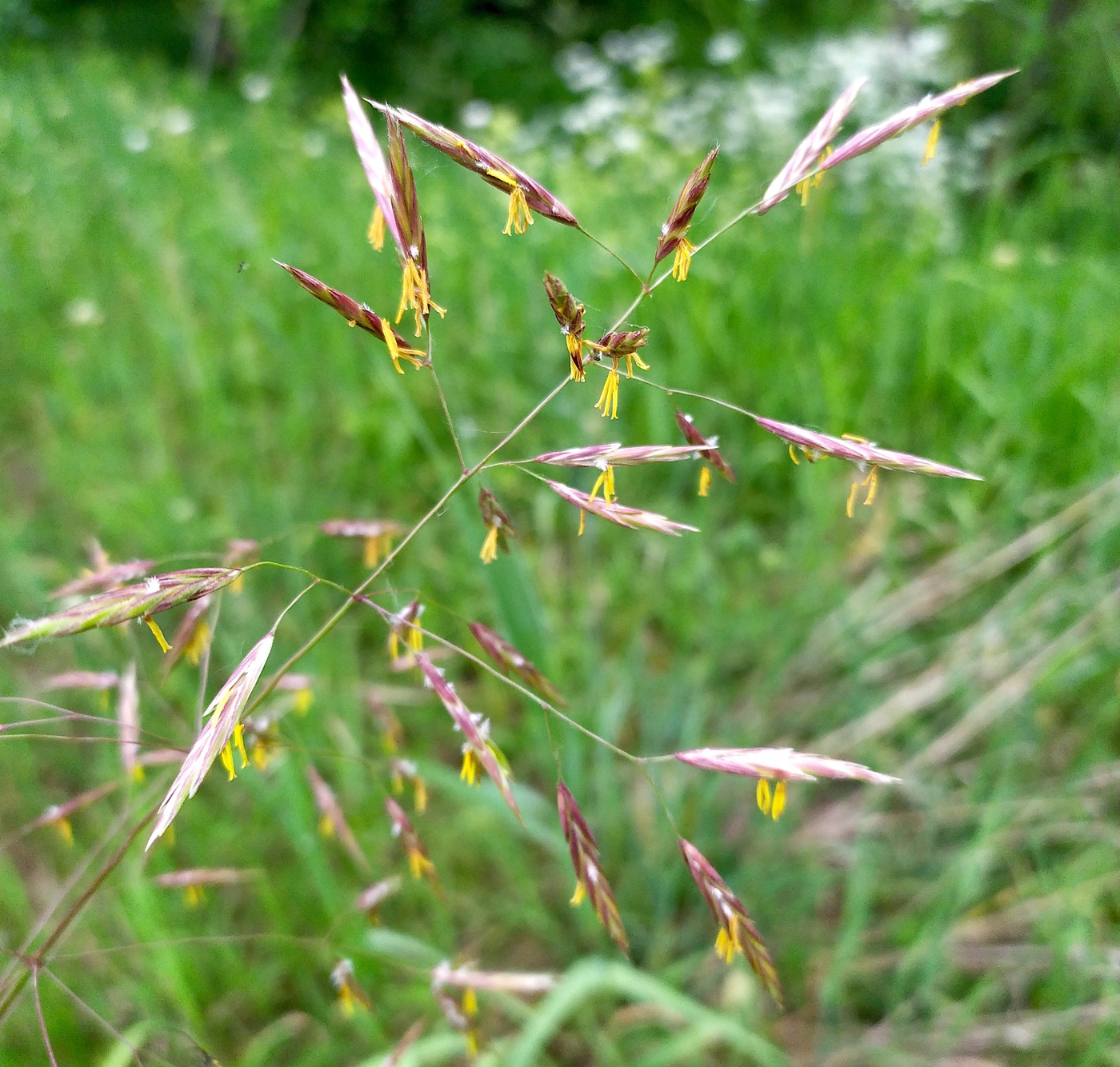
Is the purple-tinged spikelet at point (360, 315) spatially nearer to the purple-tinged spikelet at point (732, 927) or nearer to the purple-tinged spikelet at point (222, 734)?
the purple-tinged spikelet at point (222, 734)

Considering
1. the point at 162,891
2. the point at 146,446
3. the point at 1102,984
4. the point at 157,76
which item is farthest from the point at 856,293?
the point at 157,76

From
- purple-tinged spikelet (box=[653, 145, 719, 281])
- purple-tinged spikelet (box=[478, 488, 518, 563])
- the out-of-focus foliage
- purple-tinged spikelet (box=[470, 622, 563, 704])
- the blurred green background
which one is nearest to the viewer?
purple-tinged spikelet (box=[653, 145, 719, 281])

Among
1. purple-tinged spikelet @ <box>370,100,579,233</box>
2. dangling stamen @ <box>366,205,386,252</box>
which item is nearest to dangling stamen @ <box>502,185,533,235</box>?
purple-tinged spikelet @ <box>370,100,579,233</box>

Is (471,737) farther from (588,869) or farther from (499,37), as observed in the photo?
(499,37)

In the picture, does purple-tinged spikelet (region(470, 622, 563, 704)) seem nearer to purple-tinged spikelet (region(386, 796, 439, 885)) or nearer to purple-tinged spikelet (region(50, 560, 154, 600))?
purple-tinged spikelet (region(386, 796, 439, 885))

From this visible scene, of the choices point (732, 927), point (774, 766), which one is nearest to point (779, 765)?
point (774, 766)

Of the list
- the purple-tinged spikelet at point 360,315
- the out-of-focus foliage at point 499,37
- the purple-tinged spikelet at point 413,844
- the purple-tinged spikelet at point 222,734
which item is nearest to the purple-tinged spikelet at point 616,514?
the purple-tinged spikelet at point 360,315

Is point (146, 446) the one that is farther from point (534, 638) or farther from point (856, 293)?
point (856, 293)
